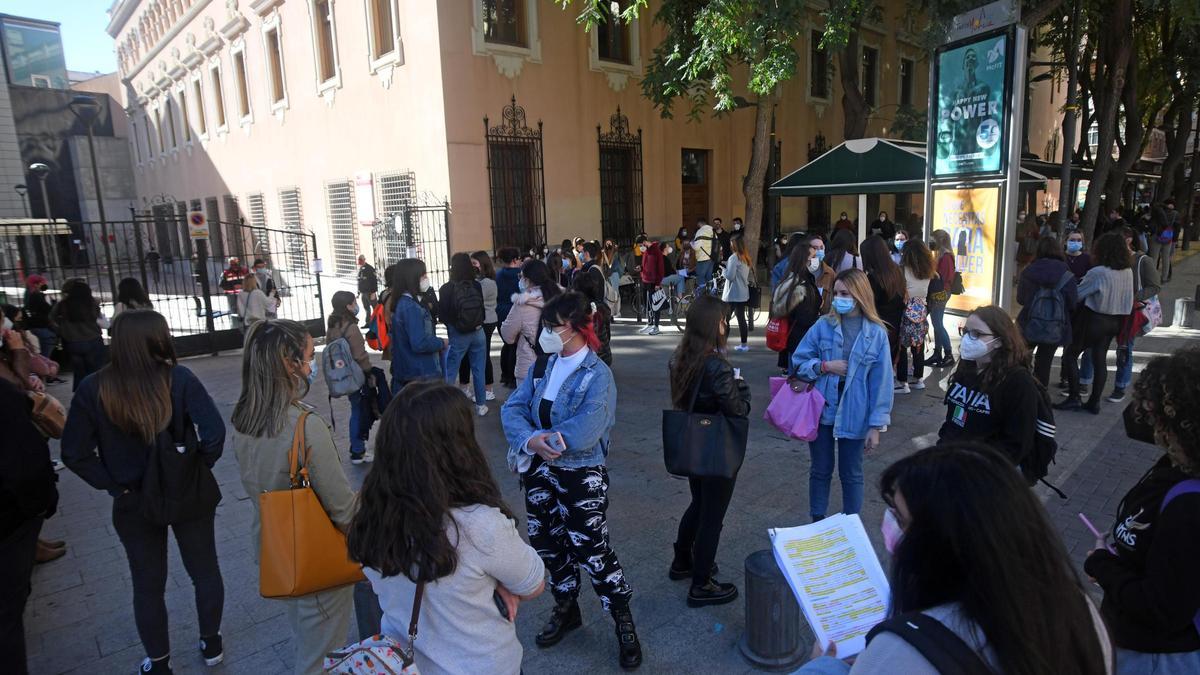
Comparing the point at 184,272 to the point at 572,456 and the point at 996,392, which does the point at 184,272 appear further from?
the point at 996,392

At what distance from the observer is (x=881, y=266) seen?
6.56 metres

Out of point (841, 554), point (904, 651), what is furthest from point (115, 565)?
point (904, 651)

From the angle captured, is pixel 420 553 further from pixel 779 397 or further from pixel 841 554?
pixel 779 397

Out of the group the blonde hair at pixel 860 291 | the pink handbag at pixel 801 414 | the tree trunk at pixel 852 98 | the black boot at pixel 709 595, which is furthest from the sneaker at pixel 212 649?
the tree trunk at pixel 852 98

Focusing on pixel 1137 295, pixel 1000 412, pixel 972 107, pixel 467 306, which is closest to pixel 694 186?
pixel 972 107

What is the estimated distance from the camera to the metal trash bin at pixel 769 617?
3152mm

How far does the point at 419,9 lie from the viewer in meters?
13.0

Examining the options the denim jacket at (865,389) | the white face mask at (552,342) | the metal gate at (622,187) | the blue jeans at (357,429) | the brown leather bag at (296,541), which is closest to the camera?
the brown leather bag at (296,541)

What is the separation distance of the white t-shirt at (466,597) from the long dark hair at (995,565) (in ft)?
3.65

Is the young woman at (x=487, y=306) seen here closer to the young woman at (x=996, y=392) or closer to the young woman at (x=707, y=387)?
the young woman at (x=707, y=387)

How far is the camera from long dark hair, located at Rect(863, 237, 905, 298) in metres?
6.57

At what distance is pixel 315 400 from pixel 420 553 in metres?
7.40

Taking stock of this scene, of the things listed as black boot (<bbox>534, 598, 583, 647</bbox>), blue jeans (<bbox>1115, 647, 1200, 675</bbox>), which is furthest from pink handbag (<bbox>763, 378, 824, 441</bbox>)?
blue jeans (<bbox>1115, 647, 1200, 675</bbox>)

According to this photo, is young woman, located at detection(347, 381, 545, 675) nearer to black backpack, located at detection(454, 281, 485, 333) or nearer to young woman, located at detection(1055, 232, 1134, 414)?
black backpack, located at detection(454, 281, 485, 333)
